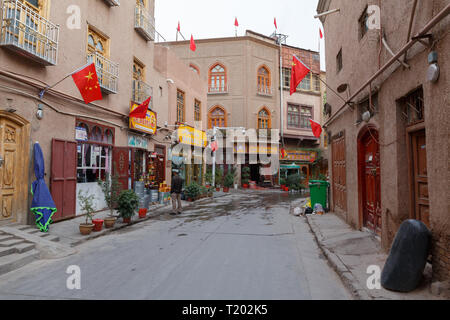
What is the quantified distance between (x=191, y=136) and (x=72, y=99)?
10.2m

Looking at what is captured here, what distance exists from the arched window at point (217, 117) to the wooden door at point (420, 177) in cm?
2344

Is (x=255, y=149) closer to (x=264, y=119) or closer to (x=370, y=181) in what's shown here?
(x=264, y=119)

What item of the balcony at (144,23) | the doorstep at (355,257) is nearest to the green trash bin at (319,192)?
the doorstep at (355,257)

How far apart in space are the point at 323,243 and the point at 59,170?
24.6 ft

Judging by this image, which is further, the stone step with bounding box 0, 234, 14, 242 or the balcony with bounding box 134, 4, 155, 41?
the balcony with bounding box 134, 4, 155, 41

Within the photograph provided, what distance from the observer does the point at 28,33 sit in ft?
23.0

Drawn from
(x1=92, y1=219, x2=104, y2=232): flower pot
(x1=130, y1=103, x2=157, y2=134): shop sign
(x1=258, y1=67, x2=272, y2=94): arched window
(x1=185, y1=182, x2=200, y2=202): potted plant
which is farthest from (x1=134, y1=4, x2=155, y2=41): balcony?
(x1=258, y1=67, x2=272, y2=94): arched window

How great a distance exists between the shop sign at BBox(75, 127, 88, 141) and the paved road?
11.9 ft

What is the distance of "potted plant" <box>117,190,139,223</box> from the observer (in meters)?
Answer: 9.14

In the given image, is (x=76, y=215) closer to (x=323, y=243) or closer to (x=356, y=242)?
(x=323, y=243)

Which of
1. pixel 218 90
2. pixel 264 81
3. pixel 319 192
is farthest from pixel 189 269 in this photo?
pixel 264 81

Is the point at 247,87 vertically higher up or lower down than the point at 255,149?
higher up

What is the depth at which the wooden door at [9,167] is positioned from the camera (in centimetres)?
677

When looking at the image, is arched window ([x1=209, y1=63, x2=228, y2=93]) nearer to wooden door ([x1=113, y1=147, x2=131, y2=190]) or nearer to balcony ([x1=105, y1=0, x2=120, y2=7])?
balcony ([x1=105, y1=0, x2=120, y2=7])
